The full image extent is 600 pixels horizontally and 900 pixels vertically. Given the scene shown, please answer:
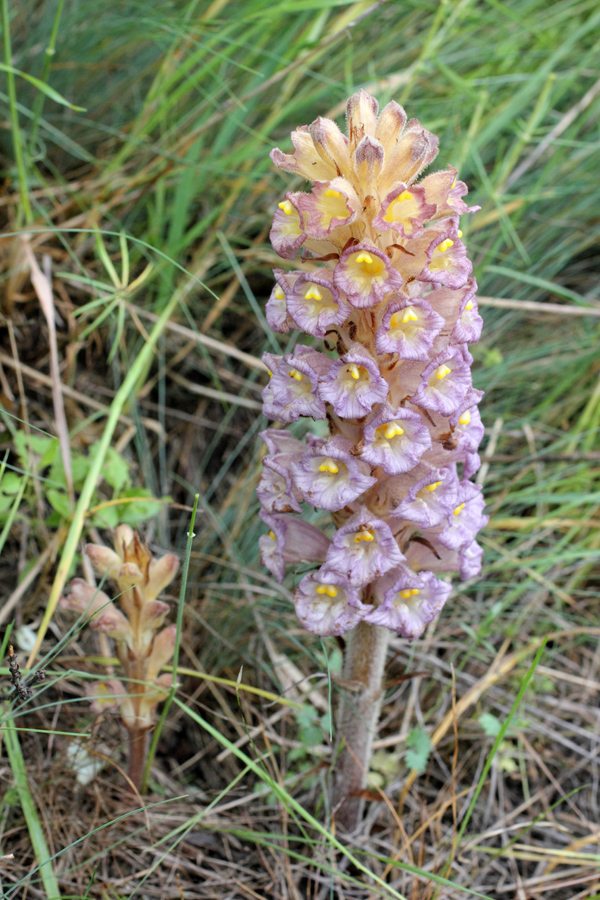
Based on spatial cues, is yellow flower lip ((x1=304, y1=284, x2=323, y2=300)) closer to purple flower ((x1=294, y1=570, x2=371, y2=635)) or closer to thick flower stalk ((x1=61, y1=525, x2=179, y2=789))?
purple flower ((x1=294, y1=570, x2=371, y2=635))

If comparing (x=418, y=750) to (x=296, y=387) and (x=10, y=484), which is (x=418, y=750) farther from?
(x=10, y=484)

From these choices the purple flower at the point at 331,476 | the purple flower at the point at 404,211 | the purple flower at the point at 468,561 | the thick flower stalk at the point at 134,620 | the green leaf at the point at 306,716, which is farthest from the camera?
the green leaf at the point at 306,716

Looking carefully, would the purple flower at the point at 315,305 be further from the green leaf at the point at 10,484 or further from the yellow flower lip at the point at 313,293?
the green leaf at the point at 10,484

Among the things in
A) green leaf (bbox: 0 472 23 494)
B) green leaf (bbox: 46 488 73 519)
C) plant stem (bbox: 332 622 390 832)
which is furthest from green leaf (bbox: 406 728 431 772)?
green leaf (bbox: 0 472 23 494)

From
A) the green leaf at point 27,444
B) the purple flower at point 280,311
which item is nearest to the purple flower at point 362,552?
the purple flower at point 280,311

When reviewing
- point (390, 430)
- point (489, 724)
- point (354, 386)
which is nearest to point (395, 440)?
point (390, 430)
